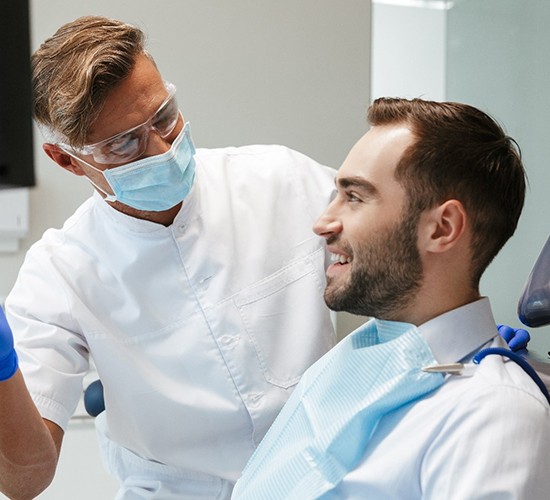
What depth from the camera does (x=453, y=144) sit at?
1.33 meters

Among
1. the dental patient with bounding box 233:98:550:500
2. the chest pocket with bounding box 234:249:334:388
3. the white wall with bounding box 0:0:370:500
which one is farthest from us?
the white wall with bounding box 0:0:370:500

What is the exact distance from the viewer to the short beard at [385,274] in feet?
4.47

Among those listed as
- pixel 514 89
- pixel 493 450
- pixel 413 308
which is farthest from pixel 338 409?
pixel 514 89

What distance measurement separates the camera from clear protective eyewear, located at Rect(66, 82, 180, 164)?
1.63m

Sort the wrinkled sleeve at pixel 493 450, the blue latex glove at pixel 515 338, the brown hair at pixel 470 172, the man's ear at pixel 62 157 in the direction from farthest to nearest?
the man's ear at pixel 62 157 → the blue latex glove at pixel 515 338 → the brown hair at pixel 470 172 → the wrinkled sleeve at pixel 493 450

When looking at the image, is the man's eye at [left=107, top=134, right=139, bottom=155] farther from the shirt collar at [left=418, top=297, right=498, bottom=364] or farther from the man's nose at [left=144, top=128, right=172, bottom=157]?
the shirt collar at [left=418, top=297, right=498, bottom=364]

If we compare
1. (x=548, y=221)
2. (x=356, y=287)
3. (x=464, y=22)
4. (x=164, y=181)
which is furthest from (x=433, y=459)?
(x=464, y=22)

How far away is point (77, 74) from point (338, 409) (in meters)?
0.79

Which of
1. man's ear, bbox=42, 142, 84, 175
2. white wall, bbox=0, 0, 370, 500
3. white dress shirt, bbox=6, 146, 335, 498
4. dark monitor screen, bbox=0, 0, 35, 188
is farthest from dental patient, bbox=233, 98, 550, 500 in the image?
white wall, bbox=0, 0, 370, 500

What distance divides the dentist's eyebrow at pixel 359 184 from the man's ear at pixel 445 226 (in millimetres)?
104

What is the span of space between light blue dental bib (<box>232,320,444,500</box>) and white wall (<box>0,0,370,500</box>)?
1.16 meters

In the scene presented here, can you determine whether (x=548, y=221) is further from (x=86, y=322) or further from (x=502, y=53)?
(x=86, y=322)

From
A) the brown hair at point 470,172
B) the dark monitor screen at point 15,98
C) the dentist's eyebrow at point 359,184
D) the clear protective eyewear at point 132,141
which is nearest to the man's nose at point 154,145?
the clear protective eyewear at point 132,141

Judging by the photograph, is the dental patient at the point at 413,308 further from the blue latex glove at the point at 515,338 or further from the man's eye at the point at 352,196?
the blue latex glove at the point at 515,338
